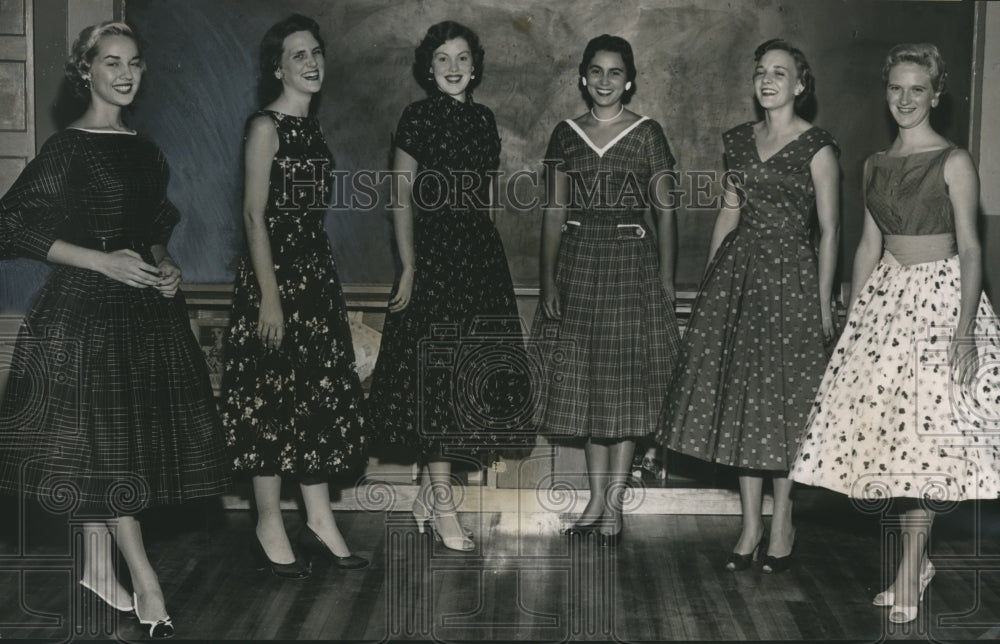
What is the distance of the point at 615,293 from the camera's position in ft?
13.0

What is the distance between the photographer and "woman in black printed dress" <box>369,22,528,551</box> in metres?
3.83

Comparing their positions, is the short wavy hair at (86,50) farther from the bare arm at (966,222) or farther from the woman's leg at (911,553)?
the woman's leg at (911,553)

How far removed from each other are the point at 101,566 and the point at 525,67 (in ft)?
7.14

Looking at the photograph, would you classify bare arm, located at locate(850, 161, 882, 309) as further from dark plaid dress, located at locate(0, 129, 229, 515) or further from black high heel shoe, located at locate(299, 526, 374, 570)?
dark plaid dress, located at locate(0, 129, 229, 515)

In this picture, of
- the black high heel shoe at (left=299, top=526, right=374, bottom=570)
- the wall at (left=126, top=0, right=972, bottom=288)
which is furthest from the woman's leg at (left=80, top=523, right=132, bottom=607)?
the wall at (left=126, top=0, right=972, bottom=288)

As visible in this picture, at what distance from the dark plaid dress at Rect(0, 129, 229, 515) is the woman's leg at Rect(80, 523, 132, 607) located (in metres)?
0.11

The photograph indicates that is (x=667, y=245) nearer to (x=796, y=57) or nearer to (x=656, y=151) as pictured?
(x=656, y=151)

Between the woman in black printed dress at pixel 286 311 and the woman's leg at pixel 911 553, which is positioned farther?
the woman in black printed dress at pixel 286 311

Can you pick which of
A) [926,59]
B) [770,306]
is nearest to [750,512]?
[770,306]

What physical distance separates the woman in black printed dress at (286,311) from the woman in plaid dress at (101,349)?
0.32m

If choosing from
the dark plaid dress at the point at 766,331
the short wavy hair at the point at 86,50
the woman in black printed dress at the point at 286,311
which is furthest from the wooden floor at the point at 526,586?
the short wavy hair at the point at 86,50

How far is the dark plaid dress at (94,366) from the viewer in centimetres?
315

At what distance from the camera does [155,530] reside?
416cm

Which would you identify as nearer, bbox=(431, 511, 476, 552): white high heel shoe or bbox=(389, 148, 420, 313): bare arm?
bbox=(389, 148, 420, 313): bare arm
